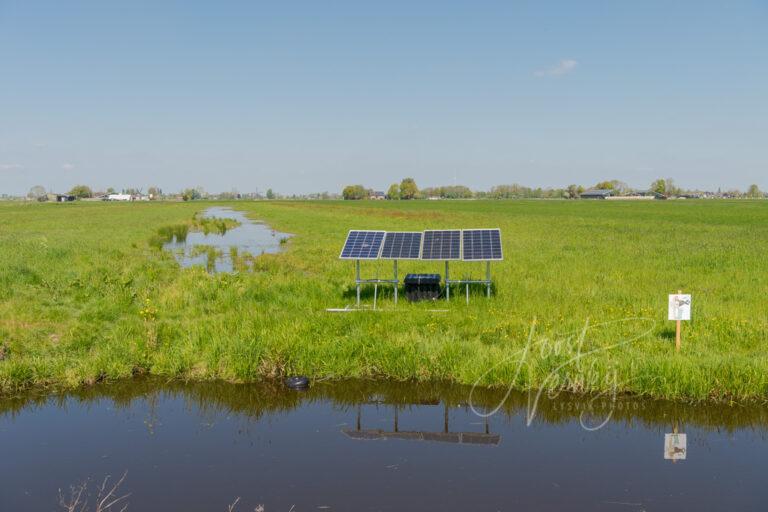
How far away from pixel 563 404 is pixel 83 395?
901 cm

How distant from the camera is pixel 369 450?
857 centimetres

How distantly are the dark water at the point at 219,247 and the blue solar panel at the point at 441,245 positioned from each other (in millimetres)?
11820

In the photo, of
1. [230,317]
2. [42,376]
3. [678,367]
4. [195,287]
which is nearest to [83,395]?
[42,376]

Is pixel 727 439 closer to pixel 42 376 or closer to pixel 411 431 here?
pixel 411 431

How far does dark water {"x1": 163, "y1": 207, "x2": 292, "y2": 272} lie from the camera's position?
28448mm

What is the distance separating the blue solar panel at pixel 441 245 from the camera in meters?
15.8

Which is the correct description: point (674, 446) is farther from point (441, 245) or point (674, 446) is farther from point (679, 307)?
point (441, 245)

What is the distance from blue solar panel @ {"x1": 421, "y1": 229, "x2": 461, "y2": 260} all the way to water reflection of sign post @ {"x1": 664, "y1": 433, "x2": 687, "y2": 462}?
25.1 feet

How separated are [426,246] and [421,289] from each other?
4.25ft

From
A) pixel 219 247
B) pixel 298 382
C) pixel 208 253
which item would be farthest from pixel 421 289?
pixel 219 247

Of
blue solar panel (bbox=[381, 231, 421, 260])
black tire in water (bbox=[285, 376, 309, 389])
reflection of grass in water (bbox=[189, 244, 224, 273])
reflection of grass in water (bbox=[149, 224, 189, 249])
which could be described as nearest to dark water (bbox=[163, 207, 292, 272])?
reflection of grass in water (bbox=[189, 244, 224, 273])

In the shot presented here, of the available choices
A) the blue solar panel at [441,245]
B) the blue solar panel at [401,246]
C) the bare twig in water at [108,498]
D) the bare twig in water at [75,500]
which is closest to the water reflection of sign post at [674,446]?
the bare twig in water at [108,498]

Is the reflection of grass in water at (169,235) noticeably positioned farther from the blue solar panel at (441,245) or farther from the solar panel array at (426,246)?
the blue solar panel at (441,245)

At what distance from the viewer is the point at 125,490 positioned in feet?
24.4
